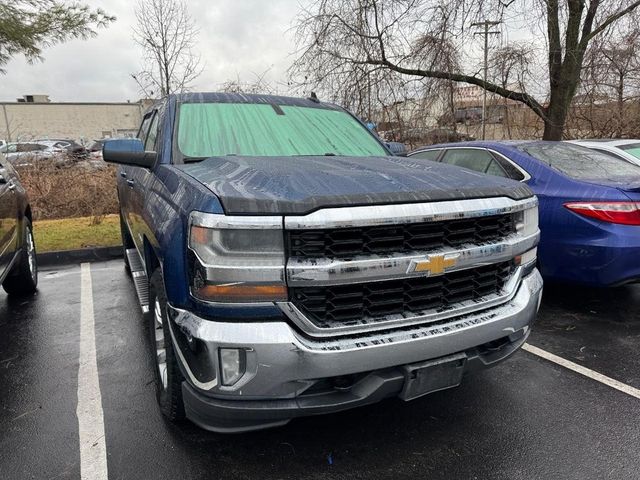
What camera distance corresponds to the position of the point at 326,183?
2285 millimetres

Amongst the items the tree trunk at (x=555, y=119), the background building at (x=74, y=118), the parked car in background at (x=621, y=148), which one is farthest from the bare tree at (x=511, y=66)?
the background building at (x=74, y=118)

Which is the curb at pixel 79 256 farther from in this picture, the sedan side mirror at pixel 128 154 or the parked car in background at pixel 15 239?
the sedan side mirror at pixel 128 154

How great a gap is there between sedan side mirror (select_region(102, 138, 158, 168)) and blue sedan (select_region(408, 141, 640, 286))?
11.0ft

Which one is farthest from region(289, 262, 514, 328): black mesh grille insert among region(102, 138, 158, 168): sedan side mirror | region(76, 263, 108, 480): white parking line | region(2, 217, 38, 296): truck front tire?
region(2, 217, 38, 296): truck front tire

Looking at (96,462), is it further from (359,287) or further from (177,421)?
(359,287)

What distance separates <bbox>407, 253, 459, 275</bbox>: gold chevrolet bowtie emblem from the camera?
2193 mm

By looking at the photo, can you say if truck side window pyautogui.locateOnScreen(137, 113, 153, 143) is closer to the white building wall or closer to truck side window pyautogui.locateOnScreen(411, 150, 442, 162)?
truck side window pyautogui.locateOnScreen(411, 150, 442, 162)

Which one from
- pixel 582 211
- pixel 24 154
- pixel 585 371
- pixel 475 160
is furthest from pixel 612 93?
pixel 24 154

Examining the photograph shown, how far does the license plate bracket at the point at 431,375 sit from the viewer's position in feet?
7.25

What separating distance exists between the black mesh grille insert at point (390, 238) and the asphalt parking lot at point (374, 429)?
3.66 feet

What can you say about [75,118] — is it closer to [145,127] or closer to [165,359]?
[145,127]

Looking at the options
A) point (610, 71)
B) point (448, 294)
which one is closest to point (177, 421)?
point (448, 294)

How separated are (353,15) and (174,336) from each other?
1022 cm

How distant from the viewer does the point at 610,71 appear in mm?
11867
